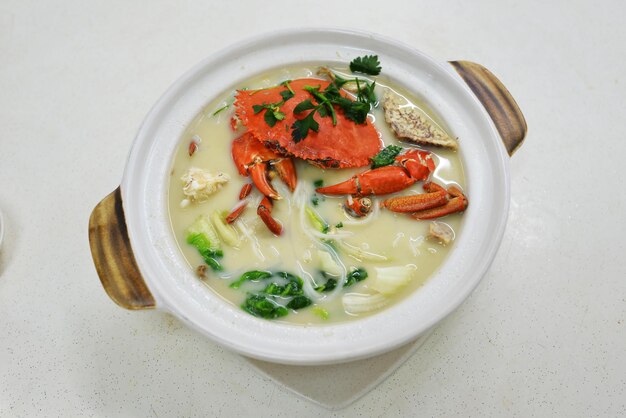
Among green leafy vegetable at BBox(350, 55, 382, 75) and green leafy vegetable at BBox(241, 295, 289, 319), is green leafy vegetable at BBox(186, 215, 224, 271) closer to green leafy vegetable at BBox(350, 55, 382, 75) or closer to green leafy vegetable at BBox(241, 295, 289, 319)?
green leafy vegetable at BBox(241, 295, 289, 319)

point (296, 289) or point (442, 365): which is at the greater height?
point (296, 289)

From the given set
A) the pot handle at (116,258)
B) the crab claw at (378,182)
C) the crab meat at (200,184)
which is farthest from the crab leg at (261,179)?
the pot handle at (116,258)

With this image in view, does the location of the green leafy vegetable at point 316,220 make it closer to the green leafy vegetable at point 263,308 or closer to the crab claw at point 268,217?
the crab claw at point 268,217

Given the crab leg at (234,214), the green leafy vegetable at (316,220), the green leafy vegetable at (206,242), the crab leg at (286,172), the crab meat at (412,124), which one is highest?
the crab meat at (412,124)

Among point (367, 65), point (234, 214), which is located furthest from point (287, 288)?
point (367, 65)

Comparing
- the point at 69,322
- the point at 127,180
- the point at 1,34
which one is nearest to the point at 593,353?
the point at 127,180

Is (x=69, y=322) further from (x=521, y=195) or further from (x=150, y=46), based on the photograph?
(x=521, y=195)
